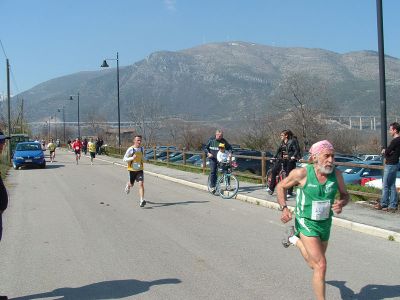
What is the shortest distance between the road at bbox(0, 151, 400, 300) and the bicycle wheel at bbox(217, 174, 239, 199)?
1.94 m

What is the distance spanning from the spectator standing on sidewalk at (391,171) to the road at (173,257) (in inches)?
70.0

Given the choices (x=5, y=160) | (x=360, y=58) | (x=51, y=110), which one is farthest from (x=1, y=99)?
(x=360, y=58)

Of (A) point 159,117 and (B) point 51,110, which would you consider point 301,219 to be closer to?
(A) point 159,117

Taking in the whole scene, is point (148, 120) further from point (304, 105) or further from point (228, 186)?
point (228, 186)

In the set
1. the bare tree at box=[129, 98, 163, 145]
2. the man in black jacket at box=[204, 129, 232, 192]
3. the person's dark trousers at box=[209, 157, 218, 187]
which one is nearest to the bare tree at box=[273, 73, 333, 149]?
the bare tree at box=[129, 98, 163, 145]

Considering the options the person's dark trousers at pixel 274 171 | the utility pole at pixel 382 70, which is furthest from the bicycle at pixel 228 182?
the utility pole at pixel 382 70

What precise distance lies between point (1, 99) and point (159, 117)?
23253 millimetres

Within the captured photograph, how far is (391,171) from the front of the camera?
10.5 m

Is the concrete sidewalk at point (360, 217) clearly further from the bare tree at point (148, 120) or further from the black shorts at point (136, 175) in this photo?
the bare tree at point (148, 120)

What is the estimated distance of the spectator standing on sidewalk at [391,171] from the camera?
1038 centimetres

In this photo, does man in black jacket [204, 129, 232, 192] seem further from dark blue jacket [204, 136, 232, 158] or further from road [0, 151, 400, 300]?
road [0, 151, 400, 300]

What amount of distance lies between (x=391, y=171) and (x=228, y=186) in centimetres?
520

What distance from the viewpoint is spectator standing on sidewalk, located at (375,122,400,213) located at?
34.1ft

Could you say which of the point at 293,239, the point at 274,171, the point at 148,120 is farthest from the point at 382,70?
the point at 148,120
